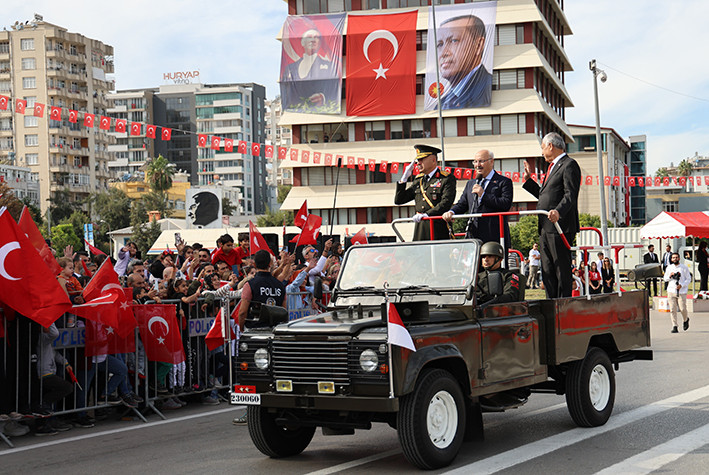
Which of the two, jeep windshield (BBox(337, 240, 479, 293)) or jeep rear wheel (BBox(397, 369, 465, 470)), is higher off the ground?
jeep windshield (BBox(337, 240, 479, 293))

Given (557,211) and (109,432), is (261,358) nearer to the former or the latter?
(109,432)

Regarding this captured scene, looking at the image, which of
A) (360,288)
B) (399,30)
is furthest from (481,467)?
(399,30)

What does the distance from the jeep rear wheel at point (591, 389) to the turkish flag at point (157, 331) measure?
192 inches

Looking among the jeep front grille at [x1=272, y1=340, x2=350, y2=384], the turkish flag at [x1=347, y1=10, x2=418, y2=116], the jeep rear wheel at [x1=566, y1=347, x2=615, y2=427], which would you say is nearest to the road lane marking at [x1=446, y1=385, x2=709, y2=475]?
the jeep rear wheel at [x1=566, y1=347, x2=615, y2=427]

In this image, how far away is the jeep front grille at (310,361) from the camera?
667cm

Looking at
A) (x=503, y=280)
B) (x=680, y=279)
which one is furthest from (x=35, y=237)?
(x=680, y=279)

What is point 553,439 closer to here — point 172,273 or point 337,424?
point 337,424

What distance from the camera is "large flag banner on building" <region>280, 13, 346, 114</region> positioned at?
6819cm

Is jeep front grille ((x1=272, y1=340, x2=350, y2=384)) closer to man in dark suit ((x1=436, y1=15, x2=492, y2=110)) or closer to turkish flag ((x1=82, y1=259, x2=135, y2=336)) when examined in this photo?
turkish flag ((x1=82, y1=259, x2=135, y2=336))

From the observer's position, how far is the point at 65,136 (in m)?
124

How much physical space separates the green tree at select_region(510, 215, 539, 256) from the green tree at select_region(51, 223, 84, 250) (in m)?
49.7

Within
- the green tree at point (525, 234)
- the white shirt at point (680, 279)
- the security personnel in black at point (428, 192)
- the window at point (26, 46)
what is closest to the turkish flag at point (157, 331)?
the security personnel in black at point (428, 192)

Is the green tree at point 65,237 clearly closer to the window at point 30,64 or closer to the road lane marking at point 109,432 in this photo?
the window at point 30,64

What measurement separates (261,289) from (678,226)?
25226mm
